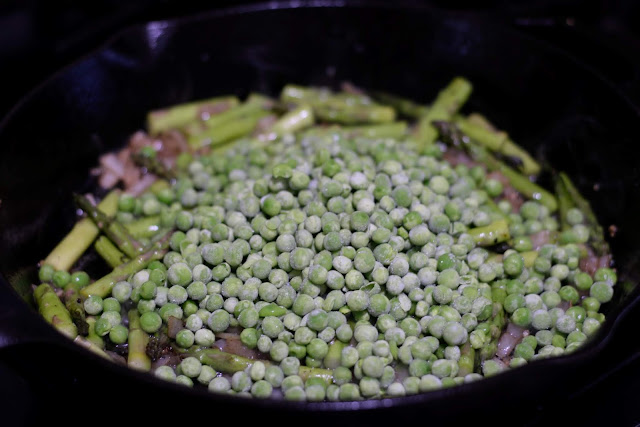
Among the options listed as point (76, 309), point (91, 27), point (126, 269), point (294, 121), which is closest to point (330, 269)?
point (126, 269)

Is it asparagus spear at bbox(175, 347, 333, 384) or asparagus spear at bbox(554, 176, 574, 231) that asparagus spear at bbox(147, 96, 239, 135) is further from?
asparagus spear at bbox(554, 176, 574, 231)

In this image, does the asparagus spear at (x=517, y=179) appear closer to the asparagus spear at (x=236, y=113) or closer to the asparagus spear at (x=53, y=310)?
the asparagus spear at (x=236, y=113)

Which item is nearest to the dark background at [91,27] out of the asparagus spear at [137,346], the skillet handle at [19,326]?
the asparagus spear at [137,346]

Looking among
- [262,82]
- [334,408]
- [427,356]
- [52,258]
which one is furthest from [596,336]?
[262,82]

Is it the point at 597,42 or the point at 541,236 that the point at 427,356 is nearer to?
the point at 541,236

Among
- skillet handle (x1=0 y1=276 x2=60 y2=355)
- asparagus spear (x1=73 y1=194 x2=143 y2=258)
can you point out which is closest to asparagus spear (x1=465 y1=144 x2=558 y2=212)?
asparagus spear (x1=73 y1=194 x2=143 y2=258)
